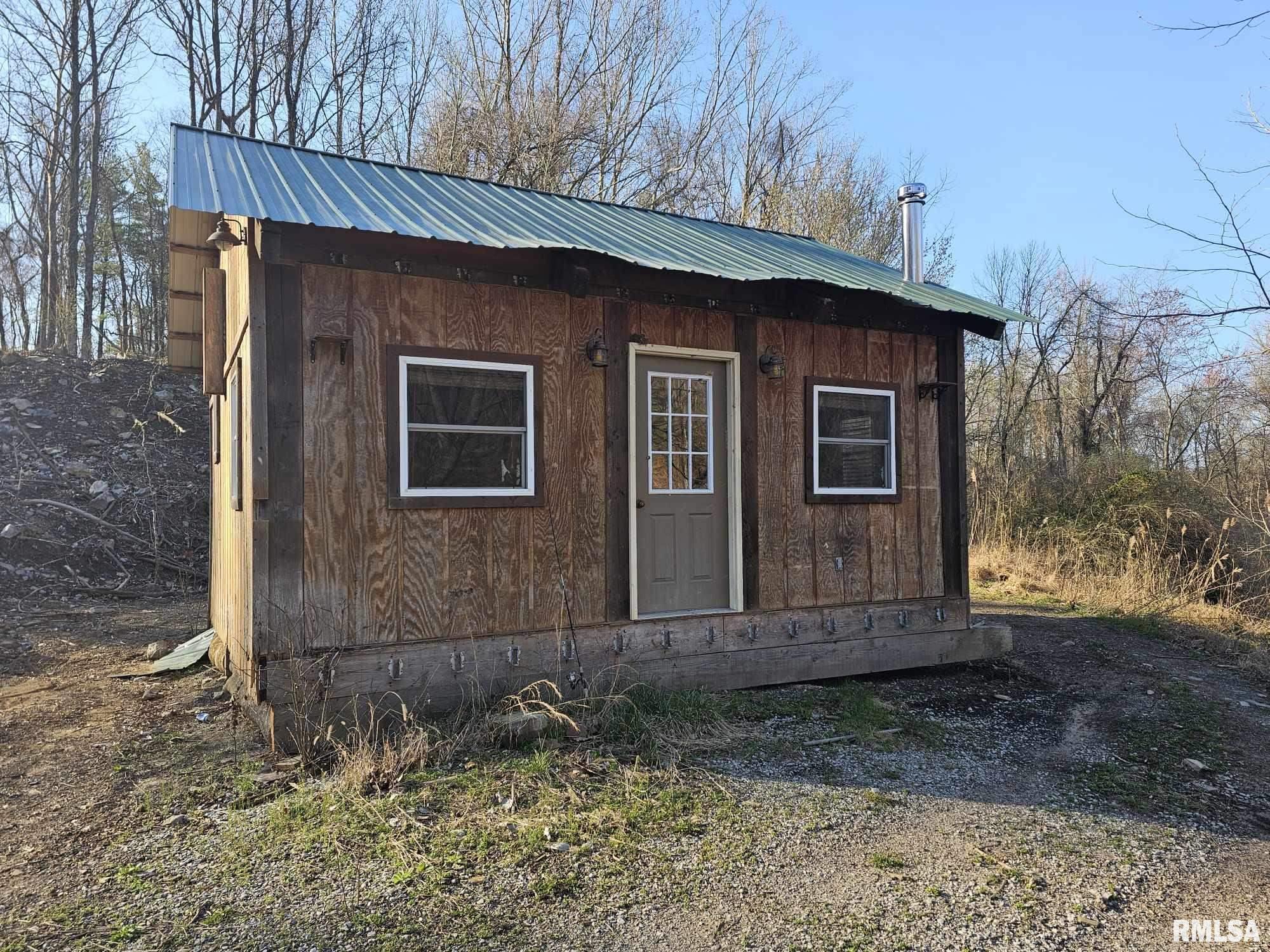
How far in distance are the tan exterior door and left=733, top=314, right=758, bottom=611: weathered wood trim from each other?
0.13 metres

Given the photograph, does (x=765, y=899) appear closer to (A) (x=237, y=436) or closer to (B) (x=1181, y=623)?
(A) (x=237, y=436)

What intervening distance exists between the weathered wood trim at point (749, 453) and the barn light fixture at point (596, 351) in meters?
1.06

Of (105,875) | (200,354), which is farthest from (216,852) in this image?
(200,354)

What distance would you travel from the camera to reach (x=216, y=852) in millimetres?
3293

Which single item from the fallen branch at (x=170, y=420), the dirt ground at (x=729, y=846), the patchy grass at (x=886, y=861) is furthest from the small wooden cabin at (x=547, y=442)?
the fallen branch at (x=170, y=420)

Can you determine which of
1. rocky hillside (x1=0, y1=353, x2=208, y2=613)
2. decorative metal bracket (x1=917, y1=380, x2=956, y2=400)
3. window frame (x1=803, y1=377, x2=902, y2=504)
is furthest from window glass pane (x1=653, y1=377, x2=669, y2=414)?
rocky hillside (x1=0, y1=353, x2=208, y2=613)

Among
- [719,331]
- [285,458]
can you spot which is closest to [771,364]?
[719,331]

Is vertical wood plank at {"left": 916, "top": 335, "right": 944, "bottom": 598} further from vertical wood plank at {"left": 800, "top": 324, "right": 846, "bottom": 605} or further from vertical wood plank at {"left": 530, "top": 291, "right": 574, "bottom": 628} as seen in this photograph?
vertical wood plank at {"left": 530, "top": 291, "right": 574, "bottom": 628}

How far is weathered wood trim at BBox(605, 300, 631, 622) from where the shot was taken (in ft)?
17.9

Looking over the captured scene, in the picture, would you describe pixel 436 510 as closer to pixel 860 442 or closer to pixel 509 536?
pixel 509 536

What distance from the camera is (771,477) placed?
19.7 ft

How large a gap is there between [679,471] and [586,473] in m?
0.78

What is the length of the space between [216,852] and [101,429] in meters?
11.8

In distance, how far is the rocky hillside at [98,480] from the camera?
398 inches
